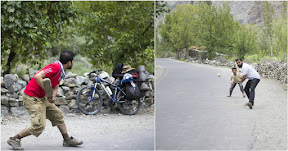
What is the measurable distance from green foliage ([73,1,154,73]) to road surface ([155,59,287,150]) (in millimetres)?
4253

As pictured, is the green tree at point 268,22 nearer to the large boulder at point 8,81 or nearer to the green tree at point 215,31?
the green tree at point 215,31

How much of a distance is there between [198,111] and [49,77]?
45.5 inches

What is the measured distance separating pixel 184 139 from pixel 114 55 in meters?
5.30

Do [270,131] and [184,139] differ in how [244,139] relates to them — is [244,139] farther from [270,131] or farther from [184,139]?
[184,139]

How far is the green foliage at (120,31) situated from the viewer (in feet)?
21.7

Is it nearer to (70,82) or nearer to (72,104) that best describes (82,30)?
(70,82)

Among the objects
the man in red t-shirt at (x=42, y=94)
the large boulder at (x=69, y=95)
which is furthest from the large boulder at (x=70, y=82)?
the man in red t-shirt at (x=42, y=94)

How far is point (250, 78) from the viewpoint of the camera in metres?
2.06

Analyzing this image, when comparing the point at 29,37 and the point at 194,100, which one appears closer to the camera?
the point at 194,100

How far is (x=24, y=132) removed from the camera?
2697 millimetres

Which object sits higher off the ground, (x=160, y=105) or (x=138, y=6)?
(x=138, y=6)

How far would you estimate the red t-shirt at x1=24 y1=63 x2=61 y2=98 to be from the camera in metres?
2.54

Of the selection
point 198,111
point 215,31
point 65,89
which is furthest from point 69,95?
point 215,31

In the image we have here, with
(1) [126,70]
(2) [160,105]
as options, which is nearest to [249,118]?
(2) [160,105]
